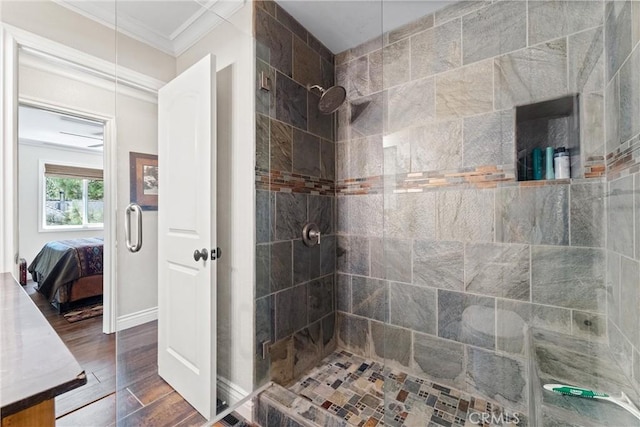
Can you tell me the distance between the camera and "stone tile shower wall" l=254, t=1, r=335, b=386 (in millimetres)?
1470

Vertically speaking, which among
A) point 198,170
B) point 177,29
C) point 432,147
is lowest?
point 198,170

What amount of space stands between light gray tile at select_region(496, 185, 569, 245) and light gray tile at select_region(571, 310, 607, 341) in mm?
334

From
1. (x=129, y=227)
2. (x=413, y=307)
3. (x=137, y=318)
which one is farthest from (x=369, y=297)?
(x=129, y=227)

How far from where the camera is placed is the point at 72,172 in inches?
135

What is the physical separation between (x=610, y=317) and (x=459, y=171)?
2.93 feet

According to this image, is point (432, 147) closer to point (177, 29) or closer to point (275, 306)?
point (275, 306)

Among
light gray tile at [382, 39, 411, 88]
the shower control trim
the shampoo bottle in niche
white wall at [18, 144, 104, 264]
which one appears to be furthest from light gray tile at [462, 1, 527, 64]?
white wall at [18, 144, 104, 264]

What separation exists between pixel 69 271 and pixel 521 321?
3.61m

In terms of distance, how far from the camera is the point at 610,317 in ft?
3.63

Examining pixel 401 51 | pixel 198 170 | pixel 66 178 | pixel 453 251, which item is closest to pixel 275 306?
pixel 198 170

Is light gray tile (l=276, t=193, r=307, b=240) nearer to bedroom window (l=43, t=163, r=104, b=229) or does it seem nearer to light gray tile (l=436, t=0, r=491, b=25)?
light gray tile (l=436, t=0, r=491, b=25)

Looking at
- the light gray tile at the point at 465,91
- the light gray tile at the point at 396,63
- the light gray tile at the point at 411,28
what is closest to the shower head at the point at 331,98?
the light gray tile at the point at 396,63

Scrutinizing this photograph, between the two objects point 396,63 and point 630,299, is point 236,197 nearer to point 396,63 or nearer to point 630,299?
point 396,63

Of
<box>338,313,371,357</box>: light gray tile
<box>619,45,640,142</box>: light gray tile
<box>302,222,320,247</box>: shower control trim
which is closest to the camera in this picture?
<box>619,45,640,142</box>: light gray tile
